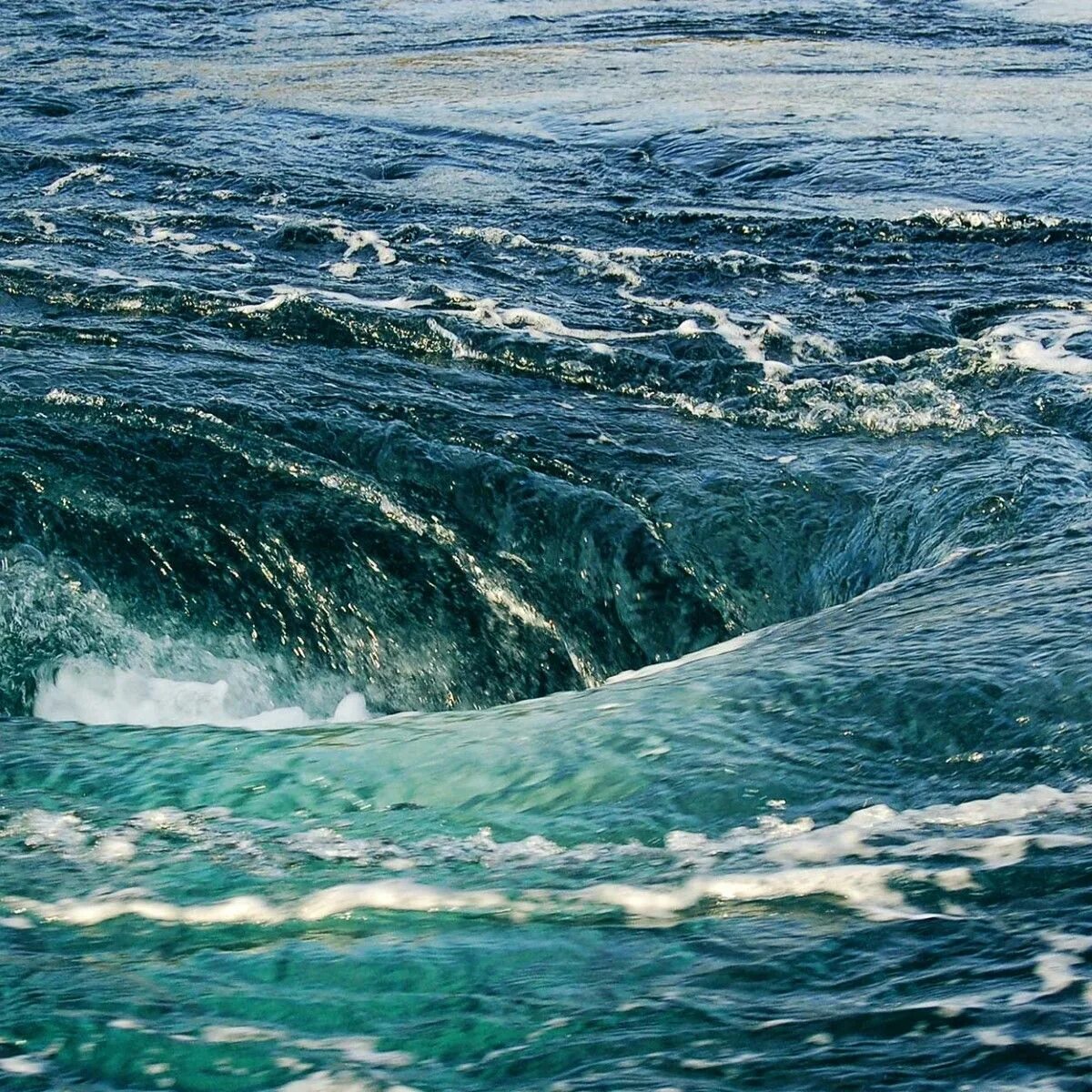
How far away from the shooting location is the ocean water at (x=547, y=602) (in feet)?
7.08

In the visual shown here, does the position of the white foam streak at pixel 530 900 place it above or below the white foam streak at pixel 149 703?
above

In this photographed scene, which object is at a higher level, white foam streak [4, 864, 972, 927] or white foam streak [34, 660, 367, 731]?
white foam streak [4, 864, 972, 927]

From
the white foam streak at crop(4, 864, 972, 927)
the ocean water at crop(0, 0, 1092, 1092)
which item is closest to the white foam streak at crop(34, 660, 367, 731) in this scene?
the ocean water at crop(0, 0, 1092, 1092)

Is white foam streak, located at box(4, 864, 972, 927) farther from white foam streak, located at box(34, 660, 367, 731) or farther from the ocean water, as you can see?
white foam streak, located at box(34, 660, 367, 731)

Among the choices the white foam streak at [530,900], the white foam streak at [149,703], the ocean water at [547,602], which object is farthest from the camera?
the white foam streak at [149,703]

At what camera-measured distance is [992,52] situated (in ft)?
37.5

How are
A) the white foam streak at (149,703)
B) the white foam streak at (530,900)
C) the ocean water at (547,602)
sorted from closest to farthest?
the ocean water at (547,602), the white foam streak at (530,900), the white foam streak at (149,703)

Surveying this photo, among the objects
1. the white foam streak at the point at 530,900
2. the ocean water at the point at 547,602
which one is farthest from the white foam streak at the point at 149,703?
the white foam streak at the point at 530,900

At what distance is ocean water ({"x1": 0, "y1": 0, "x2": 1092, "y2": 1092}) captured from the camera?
7.08 feet

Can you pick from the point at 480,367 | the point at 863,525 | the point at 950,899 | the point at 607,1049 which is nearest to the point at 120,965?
the point at 607,1049

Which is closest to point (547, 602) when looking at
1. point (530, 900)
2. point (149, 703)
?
point (149, 703)

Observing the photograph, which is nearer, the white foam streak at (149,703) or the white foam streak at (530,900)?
the white foam streak at (530,900)

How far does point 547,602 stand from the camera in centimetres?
439

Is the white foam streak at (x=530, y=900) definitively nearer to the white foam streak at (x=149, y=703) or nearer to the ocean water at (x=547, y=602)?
the ocean water at (x=547, y=602)
